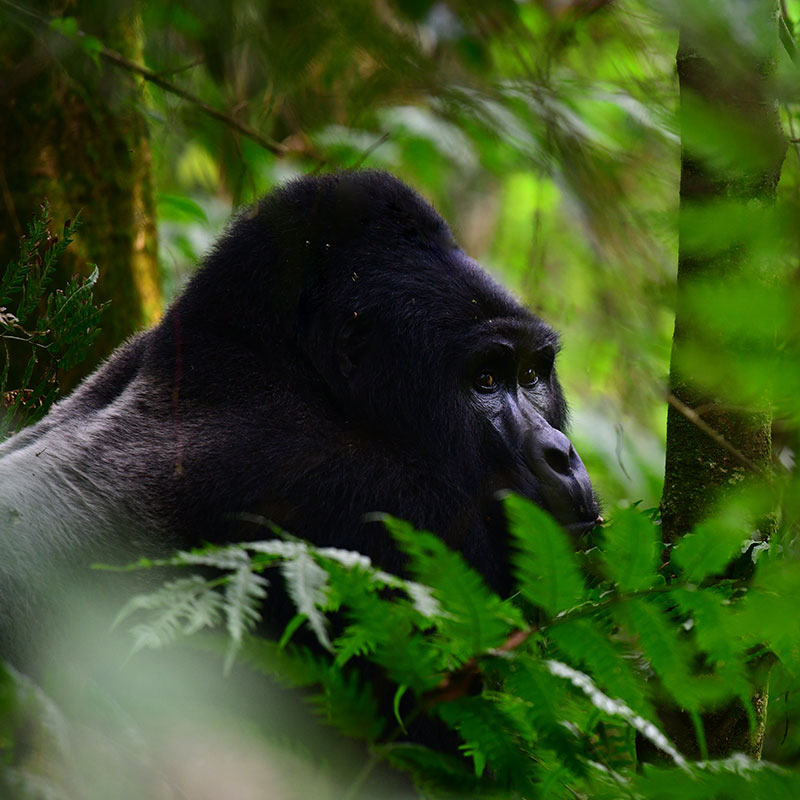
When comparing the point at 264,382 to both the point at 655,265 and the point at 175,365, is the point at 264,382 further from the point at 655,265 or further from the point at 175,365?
the point at 655,265

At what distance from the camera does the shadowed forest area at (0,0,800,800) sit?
1072 millimetres

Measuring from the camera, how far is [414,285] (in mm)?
2693

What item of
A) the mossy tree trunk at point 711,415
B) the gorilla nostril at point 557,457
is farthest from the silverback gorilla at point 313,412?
the mossy tree trunk at point 711,415

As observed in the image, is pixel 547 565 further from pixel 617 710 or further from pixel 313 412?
pixel 313 412

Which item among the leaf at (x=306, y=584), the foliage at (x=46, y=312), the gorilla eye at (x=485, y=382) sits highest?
the foliage at (x=46, y=312)

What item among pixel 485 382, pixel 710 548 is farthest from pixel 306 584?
pixel 485 382

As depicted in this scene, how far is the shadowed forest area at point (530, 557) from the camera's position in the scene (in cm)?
107

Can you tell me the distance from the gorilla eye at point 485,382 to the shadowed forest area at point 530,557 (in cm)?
25

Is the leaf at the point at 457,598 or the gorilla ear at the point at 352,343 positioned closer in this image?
the leaf at the point at 457,598

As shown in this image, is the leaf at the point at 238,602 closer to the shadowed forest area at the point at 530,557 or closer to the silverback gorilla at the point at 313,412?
the shadowed forest area at the point at 530,557

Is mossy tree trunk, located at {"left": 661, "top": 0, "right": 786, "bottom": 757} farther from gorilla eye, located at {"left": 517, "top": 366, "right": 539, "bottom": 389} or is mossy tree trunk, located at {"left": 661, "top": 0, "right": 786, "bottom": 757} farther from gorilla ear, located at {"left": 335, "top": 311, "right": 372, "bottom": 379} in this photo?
gorilla ear, located at {"left": 335, "top": 311, "right": 372, "bottom": 379}

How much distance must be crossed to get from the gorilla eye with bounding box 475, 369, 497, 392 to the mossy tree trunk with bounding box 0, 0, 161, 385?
1528 mm

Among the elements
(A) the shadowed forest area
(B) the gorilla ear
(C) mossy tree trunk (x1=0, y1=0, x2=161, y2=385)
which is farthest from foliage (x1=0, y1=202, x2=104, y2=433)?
(C) mossy tree trunk (x1=0, y1=0, x2=161, y2=385)

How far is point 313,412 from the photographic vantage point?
8.13 ft
